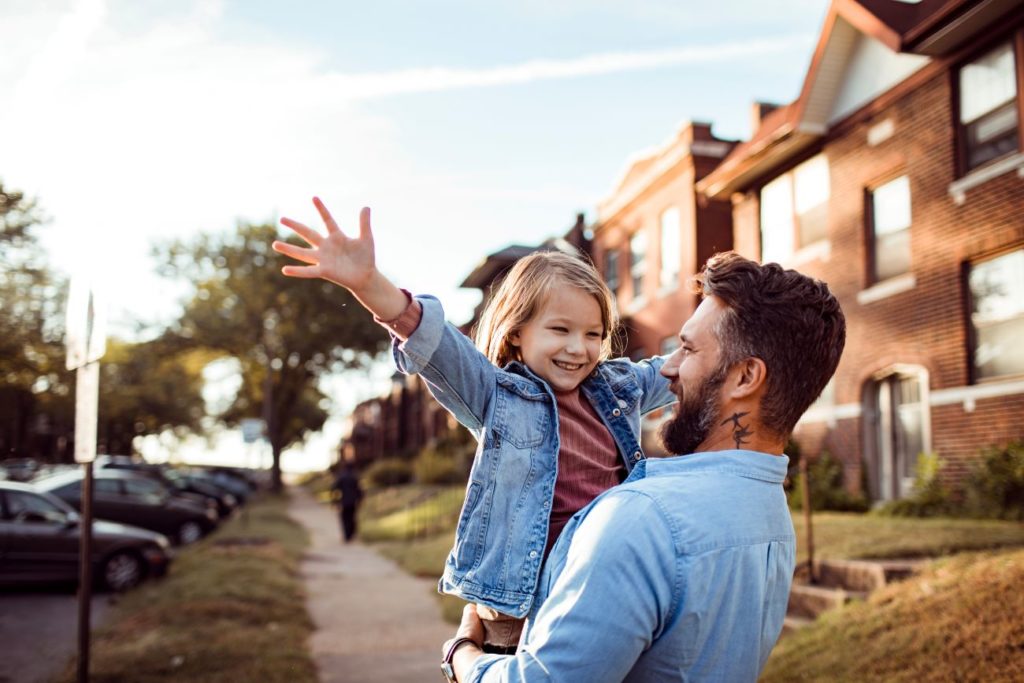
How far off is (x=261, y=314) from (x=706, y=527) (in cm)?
5181

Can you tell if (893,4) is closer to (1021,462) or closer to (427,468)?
(1021,462)

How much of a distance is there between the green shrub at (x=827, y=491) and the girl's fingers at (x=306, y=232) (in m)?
12.3

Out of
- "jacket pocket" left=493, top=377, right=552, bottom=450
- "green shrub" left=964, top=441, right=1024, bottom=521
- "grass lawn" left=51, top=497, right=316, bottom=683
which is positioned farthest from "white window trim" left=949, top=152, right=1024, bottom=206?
"jacket pocket" left=493, top=377, right=552, bottom=450

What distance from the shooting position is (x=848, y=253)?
49.8 ft

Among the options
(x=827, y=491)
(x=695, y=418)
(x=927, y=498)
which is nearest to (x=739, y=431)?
(x=695, y=418)

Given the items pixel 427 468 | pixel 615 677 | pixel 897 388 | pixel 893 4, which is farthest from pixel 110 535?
pixel 427 468

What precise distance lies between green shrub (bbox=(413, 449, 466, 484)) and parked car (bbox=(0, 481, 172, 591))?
16.5 m

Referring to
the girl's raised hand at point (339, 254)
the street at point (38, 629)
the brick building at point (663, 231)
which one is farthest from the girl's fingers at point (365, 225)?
the brick building at point (663, 231)

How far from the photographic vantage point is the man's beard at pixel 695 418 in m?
2.04

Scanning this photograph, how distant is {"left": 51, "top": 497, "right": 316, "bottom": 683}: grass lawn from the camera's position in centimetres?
745

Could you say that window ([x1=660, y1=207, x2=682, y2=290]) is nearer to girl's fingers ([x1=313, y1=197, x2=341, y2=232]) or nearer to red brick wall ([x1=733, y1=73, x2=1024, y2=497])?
red brick wall ([x1=733, y1=73, x2=1024, y2=497])

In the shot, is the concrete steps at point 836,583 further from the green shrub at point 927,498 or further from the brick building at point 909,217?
the brick building at point 909,217

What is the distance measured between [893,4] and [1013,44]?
343cm

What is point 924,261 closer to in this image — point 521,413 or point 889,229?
point 889,229
